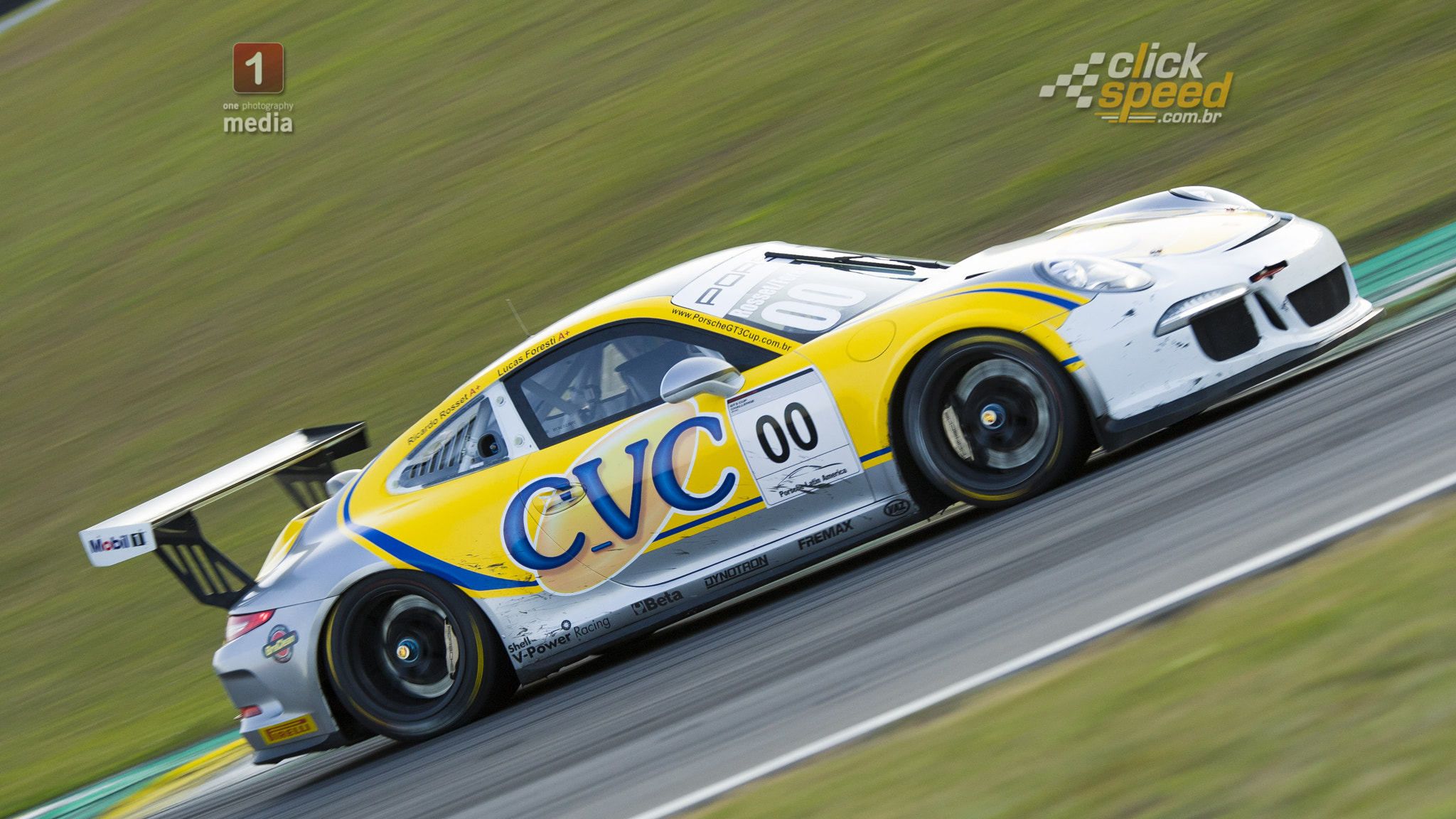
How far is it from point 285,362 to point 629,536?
7188 millimetres

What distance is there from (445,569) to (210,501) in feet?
4.29

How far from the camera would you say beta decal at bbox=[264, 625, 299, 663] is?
6.26 metres

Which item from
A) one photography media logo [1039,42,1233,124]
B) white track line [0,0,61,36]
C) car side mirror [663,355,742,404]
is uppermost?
white track line [0,0,61,36]

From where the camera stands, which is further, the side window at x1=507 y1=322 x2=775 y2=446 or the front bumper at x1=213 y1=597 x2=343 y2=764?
the front bumper at x1=213 y1=597 x2=343 y2=764

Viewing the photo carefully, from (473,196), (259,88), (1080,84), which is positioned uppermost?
(259,88)

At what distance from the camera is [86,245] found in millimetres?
15773

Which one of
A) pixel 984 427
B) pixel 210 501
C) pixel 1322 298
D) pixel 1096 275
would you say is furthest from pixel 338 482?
pixel 1322 298

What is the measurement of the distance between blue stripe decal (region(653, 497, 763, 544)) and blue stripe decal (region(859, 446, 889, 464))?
448mm

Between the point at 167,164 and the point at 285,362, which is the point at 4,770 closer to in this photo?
the point at 285,362

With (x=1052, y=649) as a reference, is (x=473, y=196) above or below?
above

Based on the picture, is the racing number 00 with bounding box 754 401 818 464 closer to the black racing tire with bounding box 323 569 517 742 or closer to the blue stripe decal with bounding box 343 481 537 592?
the blue stripe decal with bounding box 343 481 537 592

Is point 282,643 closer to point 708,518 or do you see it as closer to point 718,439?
point 708,518

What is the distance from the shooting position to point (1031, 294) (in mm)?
5559

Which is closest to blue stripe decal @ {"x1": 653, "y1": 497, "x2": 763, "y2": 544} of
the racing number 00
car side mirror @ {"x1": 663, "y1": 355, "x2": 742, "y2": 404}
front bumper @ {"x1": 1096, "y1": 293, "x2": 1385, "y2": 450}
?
the racing number 00
